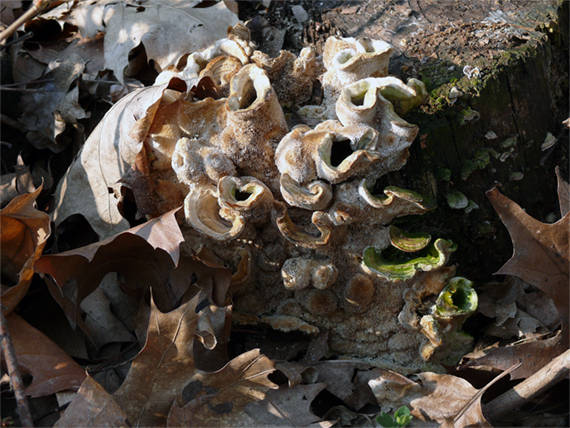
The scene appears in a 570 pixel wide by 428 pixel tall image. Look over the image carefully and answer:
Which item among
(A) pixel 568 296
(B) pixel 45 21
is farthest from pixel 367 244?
(B) pixel 45 21

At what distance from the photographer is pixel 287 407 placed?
2500 mm

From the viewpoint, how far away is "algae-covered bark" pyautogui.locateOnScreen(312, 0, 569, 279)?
2.79m

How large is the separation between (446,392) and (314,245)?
33.8 inches

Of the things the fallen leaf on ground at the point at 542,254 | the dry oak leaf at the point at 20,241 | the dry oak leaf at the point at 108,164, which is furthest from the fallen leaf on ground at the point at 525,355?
the dry oak leaf at the point at 20,241

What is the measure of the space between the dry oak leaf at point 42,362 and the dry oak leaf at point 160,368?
1.09ft

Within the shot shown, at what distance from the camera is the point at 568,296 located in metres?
2.64

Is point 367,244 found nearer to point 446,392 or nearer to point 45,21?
point 446,392

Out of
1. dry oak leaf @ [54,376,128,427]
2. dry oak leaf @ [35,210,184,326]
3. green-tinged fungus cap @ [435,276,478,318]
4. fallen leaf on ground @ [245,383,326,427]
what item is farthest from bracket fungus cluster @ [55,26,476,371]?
dry oak leaf @ [54,376,128,427]

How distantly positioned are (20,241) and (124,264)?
1.66ft

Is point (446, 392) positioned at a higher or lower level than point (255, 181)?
lower

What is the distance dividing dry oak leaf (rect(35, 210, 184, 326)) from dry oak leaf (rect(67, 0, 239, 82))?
1.04 metres

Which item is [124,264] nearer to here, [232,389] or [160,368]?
[160,368]

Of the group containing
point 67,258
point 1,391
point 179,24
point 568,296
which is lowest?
point 1,391

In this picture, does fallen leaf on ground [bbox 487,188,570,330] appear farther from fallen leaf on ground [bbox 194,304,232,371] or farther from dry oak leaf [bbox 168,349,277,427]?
fallen leaf on ground [bbox 194,304,232,371]
